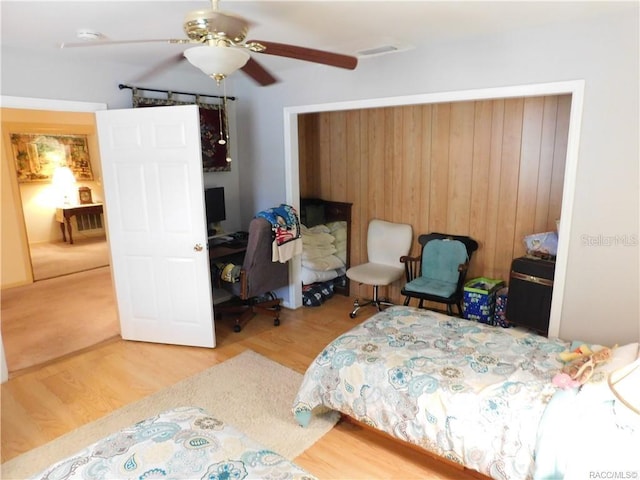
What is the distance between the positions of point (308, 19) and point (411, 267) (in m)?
2.69

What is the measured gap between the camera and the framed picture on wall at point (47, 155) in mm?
7102

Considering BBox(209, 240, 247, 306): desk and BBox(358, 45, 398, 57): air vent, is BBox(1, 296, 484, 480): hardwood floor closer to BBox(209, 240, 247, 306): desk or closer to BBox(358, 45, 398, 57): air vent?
BBox(209, 240, 247, 306): desk

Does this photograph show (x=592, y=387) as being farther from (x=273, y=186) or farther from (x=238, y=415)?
(x=273, y=186)

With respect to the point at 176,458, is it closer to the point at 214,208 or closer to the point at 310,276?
the point at 214,208

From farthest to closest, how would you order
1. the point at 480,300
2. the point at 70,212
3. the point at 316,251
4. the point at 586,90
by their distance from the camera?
the point at 70,212
the point at 316,251
the point at 480,300
the point at 586,90

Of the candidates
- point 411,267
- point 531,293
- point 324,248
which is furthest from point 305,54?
point 324,248

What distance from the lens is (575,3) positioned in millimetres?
2271

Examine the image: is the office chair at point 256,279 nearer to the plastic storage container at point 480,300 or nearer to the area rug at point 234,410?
the area rug at point 234,410

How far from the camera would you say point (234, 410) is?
278 cm

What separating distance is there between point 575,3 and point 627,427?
6.98 ft

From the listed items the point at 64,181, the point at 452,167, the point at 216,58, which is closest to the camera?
the point at 216,58

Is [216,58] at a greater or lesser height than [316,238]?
greater

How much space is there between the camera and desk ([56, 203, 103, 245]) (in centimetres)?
757

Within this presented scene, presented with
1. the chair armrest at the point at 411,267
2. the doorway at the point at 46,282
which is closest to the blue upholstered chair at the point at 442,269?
the chair armrest at the point at 411,267
